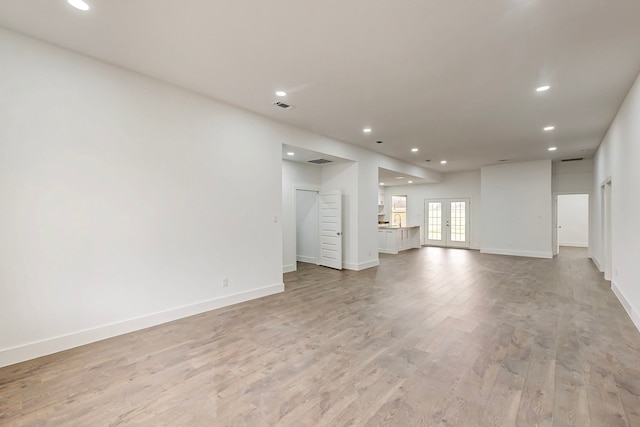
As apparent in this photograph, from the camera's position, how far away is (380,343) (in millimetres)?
3166

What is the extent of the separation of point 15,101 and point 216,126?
2.05 m

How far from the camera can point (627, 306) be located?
4.06m

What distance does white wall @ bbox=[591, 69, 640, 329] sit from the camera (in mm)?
3535

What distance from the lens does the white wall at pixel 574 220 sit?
37.7ft

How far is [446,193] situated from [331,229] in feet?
22.3

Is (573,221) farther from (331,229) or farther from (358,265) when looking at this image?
(331,229)

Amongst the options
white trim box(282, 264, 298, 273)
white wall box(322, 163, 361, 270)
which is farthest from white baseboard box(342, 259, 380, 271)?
white trim box(282, 264, 298, 273)

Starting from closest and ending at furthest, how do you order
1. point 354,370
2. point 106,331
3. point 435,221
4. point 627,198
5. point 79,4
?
point 79,4 → point 354,370 → point 106,331 → point 627,198 → point 435,221

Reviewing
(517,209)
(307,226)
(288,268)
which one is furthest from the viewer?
(517,209)

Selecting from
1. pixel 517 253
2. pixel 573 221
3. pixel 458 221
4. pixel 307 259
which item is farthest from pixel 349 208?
pixel 573 221

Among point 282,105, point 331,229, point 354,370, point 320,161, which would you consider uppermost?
point 282,105

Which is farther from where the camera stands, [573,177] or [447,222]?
[447,222]

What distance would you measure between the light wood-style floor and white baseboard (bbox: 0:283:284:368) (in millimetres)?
105

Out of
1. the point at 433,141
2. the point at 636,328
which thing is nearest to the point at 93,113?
the point at 433,141
